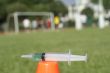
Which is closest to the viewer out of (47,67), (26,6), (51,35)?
(47,67)

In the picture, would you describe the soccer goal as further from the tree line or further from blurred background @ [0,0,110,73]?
the tree line

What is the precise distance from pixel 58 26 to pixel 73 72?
159ft

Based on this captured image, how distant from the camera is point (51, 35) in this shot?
34.7 m

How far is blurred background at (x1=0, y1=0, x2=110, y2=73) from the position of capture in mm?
12016

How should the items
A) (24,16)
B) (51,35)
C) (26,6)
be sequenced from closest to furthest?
(51,35)
(24,16)
(26,6)

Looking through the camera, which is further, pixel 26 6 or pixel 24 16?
pixel 26 6

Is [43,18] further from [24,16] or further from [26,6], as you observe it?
[26,6]

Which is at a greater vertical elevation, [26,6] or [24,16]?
[26,6]

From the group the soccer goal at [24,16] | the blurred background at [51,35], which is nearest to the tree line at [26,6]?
the blurred background at [51,35]

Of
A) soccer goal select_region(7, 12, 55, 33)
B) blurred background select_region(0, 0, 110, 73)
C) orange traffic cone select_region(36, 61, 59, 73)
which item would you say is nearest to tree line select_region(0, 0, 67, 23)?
blurred background select_region(0, 0, 110, 73)

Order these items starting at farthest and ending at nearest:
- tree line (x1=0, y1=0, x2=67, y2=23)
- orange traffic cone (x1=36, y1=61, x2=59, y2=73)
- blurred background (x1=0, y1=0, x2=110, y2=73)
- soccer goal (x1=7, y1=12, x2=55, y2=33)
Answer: tree line (x1=0, y1=0, x2=67, y2=23), soccer goal (x1=7, y1=12, x2=55, y2=33), blurred background (x1=0, y1=0, x2=110, y2=73), orange traffic cone (x1=36, y1=61, x2=59, y2=73)

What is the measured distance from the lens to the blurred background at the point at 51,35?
39.4ft

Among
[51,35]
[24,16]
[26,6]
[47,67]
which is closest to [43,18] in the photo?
[24,16]

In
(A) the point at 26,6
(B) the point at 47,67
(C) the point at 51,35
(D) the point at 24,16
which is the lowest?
(C) the point at 51,35
